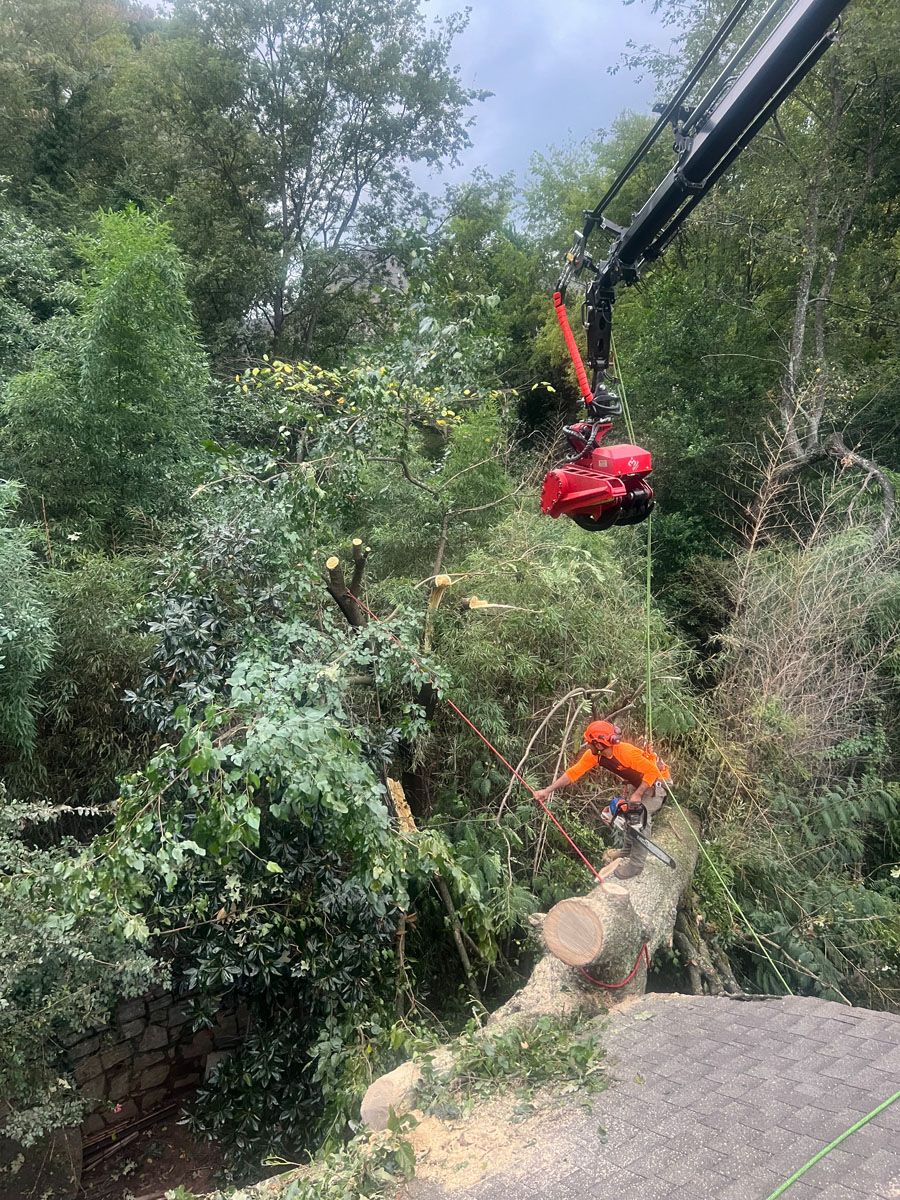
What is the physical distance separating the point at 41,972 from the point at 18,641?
1582mm

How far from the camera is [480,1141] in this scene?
2.17 m

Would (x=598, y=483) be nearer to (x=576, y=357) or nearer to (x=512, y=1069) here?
(x=576, y=357)

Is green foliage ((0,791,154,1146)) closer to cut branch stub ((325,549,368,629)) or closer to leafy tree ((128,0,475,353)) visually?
cut branch stub ((325,549,368,629))

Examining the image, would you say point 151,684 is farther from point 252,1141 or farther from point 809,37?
point 809,37

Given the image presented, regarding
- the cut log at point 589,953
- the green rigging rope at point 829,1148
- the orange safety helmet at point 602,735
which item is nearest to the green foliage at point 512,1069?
the cut log at point 589,953

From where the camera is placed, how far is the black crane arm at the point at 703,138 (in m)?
1.98

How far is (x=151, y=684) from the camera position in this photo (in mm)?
3342

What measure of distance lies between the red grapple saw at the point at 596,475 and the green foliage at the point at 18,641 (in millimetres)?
2681

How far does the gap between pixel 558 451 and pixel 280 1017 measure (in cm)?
685

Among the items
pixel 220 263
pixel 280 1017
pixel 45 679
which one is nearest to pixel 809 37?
pixel 45 679

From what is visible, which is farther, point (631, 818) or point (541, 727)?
Answer: point (541, 727)

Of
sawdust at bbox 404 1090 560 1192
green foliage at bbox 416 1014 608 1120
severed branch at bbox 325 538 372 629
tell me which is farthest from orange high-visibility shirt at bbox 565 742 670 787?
severed branch at bbox 325 538 372 629

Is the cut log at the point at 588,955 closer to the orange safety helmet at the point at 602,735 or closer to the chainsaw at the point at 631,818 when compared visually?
the chainsaw at the point at 631,818

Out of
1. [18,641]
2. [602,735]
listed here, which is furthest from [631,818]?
[18,641]
